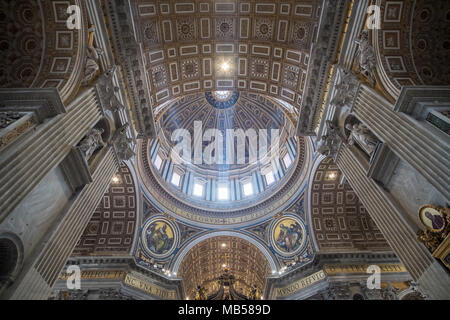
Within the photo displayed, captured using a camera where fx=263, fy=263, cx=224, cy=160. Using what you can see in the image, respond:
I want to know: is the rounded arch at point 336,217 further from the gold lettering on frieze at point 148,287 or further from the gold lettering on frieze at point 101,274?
the gold lettering on frieze at point 101,274

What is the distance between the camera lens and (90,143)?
816cm

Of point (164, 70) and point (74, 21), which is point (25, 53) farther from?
point (164, 70)

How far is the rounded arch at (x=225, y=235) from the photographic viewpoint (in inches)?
722

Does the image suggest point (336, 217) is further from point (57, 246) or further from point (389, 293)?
point (57, 246)

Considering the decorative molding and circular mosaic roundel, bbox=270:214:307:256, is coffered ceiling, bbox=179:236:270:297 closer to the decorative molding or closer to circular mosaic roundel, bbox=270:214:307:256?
circular mosaic roundel, bbox=270:214:307:256

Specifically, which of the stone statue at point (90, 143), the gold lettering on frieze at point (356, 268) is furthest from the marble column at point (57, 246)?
the gold lettering on frieze at point (356, 268)

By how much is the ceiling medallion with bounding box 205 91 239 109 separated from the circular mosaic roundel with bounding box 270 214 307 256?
15.4 meters

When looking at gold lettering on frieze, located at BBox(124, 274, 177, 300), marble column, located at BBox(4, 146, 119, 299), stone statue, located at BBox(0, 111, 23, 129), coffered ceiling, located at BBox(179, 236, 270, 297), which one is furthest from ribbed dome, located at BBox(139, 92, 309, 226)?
stone statue, located at BBox(0, 111, 23, 129)

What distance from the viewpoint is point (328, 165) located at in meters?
16.6

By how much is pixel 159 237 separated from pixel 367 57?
16.6 meters

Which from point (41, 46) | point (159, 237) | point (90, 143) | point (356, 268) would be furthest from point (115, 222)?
point (356, 268)

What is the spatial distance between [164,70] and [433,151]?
34.8 ft

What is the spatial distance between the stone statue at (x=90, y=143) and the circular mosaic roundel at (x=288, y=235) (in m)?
14.2

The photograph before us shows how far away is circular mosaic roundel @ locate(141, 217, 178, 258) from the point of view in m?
18.1
